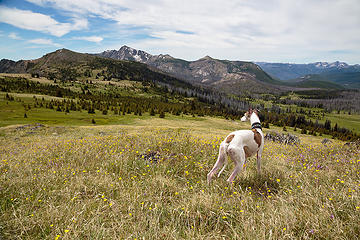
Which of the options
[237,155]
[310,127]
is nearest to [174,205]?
[237,155]

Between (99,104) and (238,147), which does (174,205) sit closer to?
(238,147)

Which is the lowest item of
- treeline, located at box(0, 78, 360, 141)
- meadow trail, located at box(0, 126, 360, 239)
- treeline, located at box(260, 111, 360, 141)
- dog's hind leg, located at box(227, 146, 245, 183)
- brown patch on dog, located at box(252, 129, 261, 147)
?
treeline, located at box(260, 111, 360, 141)

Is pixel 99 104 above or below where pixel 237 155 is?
below

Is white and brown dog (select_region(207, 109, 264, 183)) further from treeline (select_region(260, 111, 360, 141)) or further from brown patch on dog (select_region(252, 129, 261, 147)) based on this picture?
treeline (select_region(260, 111, 360, 141))

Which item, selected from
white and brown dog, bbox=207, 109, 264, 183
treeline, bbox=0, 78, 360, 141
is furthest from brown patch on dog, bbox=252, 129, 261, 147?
treeline, bbox=0, 78, 360, 141

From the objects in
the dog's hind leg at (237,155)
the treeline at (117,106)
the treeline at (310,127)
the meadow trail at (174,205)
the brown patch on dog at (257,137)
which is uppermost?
the brown patch on dog at (257,137)

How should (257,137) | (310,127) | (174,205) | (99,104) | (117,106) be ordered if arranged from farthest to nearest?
(310,127), (117,106), (99,104), (257,137), (174,205)

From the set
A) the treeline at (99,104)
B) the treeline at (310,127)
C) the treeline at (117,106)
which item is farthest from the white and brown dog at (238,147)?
the treeline at (310,127)

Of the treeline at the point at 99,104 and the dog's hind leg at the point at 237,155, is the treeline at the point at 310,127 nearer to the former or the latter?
the treeline at the point at 99,104

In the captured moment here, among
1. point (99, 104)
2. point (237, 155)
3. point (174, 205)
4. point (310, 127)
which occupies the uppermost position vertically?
point (237, 155)

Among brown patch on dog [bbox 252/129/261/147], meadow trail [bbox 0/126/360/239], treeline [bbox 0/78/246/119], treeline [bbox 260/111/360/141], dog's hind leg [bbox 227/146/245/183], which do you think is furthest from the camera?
treeline [bbox 260/111/360/141]

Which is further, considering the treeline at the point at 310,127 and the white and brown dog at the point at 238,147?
the treeline at the point at 310,127

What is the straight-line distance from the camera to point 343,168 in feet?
18.6

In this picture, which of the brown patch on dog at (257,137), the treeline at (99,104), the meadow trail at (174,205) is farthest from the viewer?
the treeline at (99,104)
